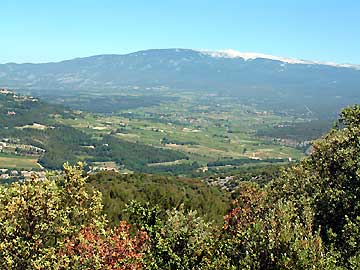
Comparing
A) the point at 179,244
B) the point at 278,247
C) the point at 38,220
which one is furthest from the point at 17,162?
the point at 278,247

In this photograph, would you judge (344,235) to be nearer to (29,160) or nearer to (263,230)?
(263,230)

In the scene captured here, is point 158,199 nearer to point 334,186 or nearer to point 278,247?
point 334,186

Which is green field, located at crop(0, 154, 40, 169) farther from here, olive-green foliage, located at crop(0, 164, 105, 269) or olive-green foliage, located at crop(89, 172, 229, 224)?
olive-green foliage, located at crop(0, 164, 105, 269)

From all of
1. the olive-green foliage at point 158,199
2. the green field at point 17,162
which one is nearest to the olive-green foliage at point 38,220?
the olive-green foliage at point 158,199

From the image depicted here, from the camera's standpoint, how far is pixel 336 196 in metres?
28.1

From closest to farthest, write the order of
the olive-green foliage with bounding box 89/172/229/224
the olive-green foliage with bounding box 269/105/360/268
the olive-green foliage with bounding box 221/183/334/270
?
the olive-green foliage with bounding box 221/183/334/270, the olive-green foliage with bounding box 269/105/360/268, the olive-green foliage with bounding box 89/172/229/224

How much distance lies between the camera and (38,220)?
2267cm

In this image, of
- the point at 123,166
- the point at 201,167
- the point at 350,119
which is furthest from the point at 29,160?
the point at 350,119

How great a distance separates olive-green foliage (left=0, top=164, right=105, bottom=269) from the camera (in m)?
21.6

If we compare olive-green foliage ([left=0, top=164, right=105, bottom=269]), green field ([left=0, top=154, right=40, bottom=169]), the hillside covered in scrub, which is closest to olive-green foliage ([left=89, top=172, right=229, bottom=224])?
the hillside covered in scrub

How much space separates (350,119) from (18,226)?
23.0 meters

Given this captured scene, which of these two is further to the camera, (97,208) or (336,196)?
(336,196)

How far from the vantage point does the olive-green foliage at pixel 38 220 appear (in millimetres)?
21562

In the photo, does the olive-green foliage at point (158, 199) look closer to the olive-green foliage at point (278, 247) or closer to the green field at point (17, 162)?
the olive-green foliage at point (278, 247)
